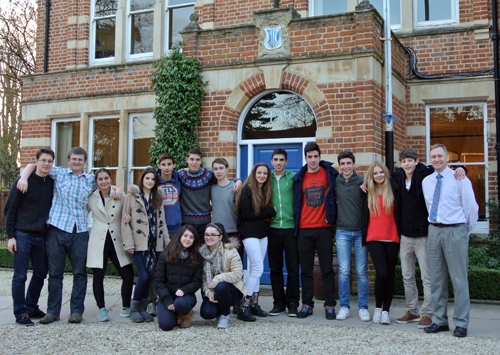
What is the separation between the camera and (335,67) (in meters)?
8.46

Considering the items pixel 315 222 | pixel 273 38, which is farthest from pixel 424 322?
pixel 273 38

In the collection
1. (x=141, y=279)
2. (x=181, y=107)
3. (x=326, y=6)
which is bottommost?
(x=141, y=279)

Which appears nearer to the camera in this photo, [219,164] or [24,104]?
[219,164]

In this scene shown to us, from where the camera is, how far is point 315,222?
6797 mm

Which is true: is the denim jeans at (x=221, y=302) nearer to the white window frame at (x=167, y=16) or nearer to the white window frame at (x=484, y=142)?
the white window frame at (x=484, y=142)

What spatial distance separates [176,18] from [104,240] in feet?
22.1

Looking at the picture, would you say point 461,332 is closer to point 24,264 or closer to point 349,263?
point 349,263

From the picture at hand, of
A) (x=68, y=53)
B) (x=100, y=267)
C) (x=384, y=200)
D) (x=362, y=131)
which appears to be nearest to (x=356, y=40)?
(x=362, y=131)

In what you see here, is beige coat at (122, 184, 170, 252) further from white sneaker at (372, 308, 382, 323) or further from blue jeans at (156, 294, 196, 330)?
white sneaker at (372, 308, 382, 323)

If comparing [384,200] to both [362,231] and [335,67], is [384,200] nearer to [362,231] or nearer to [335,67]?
[362,231]

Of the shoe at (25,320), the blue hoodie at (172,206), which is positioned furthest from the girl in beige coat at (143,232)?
the shoe at (25,320)

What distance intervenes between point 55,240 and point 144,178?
1.29 meters

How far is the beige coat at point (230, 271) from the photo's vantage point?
20.7 ft

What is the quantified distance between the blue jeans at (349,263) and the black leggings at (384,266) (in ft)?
0.59
